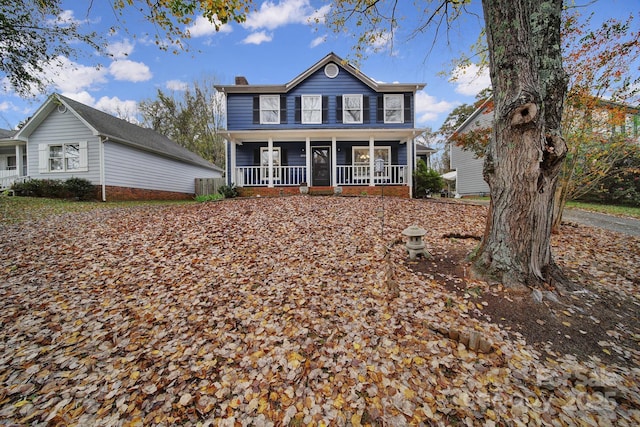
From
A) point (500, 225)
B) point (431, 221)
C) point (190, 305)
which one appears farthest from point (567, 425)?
point (431, 221)

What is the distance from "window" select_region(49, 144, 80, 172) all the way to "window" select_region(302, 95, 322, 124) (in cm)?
1171

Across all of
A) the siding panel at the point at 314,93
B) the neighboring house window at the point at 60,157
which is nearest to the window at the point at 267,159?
the siding panel at the point at 314,93

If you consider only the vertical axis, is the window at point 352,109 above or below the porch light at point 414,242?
above

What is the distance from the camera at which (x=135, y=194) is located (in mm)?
14336

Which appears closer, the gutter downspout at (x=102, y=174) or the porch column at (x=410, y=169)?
the porch column at (x=410, y=169)

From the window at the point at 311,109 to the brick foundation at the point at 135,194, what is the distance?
33.3ft

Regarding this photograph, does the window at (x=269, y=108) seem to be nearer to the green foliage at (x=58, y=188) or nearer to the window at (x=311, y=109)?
the window at (x=311, y=109)

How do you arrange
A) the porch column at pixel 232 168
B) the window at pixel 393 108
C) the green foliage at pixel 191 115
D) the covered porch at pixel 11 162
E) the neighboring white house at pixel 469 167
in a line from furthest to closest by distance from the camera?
the green foliage at pixel 191 115 → the neighboring white house at pixel 469 167 → the covered porch at pixel 11 162 → the window at pixel 393 108 → the porch column at pixel 232 168

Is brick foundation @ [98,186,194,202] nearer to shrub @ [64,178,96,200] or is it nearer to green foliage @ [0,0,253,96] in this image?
shrub @ [64,178,96,200]

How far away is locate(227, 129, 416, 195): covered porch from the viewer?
12.8 m

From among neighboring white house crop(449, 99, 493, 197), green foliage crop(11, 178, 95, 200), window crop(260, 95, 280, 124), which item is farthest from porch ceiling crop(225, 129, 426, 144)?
neighboring white house crop(449, 99, 493, 197)

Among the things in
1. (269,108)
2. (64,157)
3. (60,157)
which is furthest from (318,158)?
(60,157)

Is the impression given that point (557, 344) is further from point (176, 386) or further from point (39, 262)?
point (39, 262)

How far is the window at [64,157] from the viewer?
43.1ft
